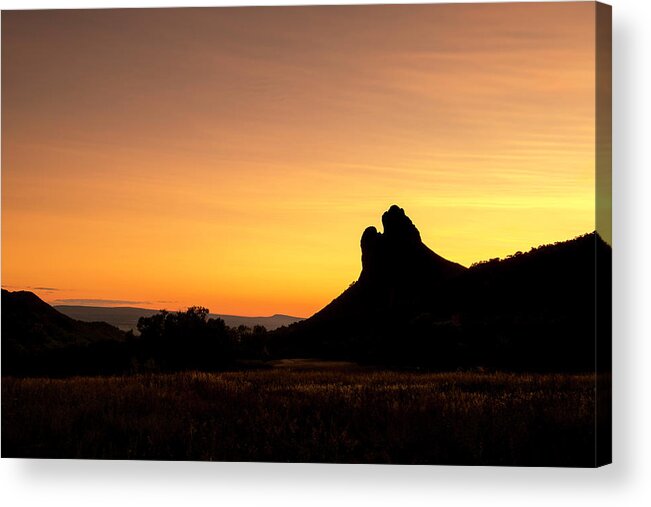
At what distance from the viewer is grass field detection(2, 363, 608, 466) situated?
36.5 ft

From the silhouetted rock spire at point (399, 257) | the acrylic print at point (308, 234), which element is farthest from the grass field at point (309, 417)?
the silhouetted rock spire at point (399, 257)

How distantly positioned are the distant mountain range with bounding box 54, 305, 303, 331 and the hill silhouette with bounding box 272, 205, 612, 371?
Result: 5.2 inches

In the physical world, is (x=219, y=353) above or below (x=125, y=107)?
below

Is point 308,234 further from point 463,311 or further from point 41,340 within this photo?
point 41,340

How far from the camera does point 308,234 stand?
38.1ft

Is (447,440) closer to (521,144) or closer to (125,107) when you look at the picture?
(521,144)

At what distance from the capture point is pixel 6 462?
11.9 m

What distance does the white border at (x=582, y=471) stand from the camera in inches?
432

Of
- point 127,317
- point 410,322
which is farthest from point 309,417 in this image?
point 127,317

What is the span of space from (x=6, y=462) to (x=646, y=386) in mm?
5923

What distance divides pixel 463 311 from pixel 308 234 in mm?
1581

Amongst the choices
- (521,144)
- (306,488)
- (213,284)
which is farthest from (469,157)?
(306,488)

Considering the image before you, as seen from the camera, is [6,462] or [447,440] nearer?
[447,440]

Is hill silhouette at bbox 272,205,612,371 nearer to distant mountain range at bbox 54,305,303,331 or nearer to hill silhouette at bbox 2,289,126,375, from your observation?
distant mountain range at bbox 54,305,303,331
